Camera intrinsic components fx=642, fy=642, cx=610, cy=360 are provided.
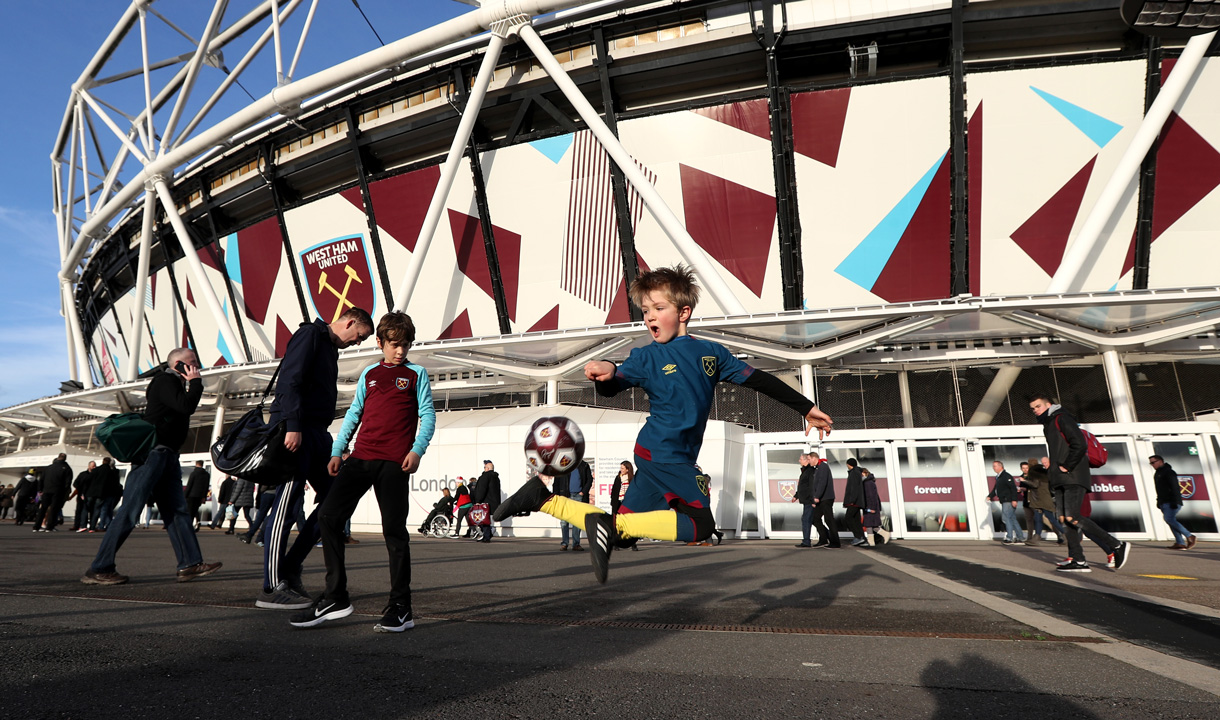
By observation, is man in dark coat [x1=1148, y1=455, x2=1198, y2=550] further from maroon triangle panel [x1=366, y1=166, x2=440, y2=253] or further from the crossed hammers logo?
the crossed hammers logo

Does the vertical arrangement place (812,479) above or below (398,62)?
below

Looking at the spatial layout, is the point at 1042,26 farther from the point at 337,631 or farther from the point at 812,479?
the point at 337,631

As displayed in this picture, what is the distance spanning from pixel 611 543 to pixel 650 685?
2.44ft

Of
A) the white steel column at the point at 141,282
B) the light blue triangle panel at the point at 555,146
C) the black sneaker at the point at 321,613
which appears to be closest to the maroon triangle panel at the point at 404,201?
the light blue triangle panel at the point at 555,146

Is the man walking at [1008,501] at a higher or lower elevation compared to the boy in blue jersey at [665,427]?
lower

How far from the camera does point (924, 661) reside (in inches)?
107

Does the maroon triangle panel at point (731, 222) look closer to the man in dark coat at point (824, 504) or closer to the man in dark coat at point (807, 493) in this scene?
the man in dark coat at point (807, 493)

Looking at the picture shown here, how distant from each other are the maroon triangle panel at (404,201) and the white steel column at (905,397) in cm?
1413

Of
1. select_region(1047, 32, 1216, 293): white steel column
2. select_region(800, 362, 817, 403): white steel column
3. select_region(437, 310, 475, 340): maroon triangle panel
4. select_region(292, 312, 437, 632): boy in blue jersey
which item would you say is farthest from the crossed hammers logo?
select_region(1047, 32, 1216, 293): white steel column

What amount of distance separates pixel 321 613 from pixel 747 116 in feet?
50.9

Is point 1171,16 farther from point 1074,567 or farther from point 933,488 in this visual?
point 933,488

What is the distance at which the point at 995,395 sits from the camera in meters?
16.6

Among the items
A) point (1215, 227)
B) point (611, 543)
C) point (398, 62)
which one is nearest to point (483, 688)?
point (611, 543)

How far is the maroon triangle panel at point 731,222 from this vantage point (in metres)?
16.2
